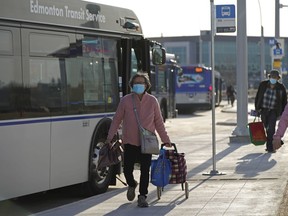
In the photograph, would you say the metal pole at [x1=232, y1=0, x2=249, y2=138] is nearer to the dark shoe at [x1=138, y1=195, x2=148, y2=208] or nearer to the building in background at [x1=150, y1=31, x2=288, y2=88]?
the dark shoe at [x1=138, y1=195, x2=148, y2=208]

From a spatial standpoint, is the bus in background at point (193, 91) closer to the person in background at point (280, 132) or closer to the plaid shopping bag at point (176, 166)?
the plaid shopping bag at point (176, 166)

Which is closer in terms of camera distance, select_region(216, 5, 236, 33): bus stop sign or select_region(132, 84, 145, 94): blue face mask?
select_region(132, 84, 145, 94): blue face mask

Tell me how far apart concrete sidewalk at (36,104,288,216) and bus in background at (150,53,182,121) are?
13.9 metres

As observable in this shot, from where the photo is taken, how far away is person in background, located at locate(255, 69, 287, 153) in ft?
53.2

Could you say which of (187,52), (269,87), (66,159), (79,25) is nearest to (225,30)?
(269,87)

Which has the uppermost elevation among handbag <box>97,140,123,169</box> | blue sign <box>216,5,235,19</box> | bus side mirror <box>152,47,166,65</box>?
blue sign <box>216,5,235,19</box>

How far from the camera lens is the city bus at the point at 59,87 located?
9250 mm

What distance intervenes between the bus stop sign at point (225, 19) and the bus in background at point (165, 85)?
1328cm

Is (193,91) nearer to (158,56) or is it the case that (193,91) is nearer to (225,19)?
(225,19)

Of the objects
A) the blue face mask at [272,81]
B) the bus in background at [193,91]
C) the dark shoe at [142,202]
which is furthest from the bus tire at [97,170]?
the bus in background at [193,91]

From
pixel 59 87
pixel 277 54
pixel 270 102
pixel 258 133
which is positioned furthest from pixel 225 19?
pixel 277 54

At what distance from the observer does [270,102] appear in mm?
16359

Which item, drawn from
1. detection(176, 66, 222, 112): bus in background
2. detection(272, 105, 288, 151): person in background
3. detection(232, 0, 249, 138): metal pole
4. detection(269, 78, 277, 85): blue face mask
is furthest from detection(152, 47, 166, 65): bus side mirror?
detection(176, 66, 222, 112): bus in background

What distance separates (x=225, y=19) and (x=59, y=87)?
541 cm
